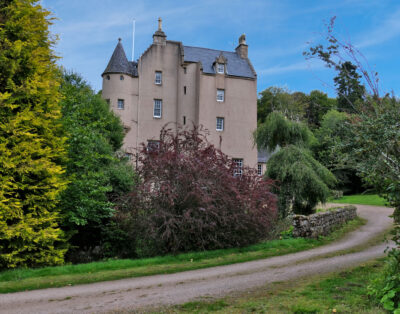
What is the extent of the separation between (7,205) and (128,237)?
5.02 metres

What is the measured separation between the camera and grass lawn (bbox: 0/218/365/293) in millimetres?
8935

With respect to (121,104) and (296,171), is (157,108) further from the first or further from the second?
(296,171)

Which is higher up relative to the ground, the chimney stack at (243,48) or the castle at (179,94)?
the chimney stack at (243,48)

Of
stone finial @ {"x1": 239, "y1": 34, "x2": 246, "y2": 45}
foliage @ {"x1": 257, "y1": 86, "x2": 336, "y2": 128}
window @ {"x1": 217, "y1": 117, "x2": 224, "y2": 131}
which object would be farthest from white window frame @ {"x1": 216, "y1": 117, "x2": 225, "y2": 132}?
foliage @ {"x1": 257, "y1": 86, "x2": 336, "y2": 128}

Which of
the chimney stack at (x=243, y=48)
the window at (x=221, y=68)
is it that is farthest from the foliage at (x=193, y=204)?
the chimney stack at (x=243, y=48)

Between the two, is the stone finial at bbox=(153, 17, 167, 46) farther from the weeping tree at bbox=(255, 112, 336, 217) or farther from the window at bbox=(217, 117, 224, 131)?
the weeping tree at bbox=(255, 112, 336, 217)

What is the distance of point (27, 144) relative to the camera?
1067cm

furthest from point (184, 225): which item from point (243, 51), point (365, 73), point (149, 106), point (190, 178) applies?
point (243, 51)

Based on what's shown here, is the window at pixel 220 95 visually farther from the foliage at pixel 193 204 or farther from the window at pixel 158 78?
the foliage at pixel 193 204

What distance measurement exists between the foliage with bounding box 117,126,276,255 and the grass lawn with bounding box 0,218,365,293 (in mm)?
475

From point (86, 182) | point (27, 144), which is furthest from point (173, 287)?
point (86, 182)

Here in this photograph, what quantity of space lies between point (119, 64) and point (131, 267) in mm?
23610

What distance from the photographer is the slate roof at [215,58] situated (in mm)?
32375

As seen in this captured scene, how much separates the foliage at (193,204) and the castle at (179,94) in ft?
58.6
